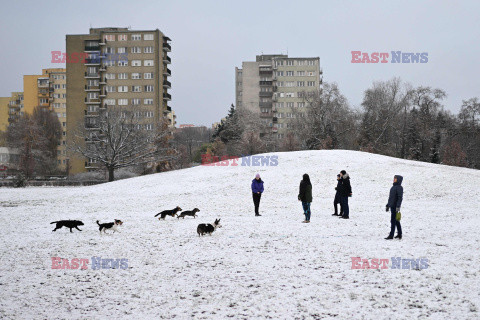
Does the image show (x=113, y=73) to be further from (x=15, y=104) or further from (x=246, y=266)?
(x=246, y=266)

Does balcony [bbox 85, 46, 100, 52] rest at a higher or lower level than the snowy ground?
higher

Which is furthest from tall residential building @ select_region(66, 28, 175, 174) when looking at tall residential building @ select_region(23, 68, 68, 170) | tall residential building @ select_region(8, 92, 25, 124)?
tall residential building @ select_region(8, 92, 25, 124)

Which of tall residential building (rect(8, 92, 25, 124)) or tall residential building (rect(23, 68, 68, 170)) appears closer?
tall residential building (rect(23, 68, 68, 170))

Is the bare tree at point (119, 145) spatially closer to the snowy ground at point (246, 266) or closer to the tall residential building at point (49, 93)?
the snowy ground at point (246, 266)

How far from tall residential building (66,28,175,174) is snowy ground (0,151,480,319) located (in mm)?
76153

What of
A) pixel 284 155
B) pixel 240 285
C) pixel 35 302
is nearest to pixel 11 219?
pixel 35 302

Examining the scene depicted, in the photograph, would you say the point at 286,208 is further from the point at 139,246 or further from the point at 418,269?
the point at 418,269

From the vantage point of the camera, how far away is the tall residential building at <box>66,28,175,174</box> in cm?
9794

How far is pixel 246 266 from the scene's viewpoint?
11.4m

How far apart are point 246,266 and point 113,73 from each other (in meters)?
96.0

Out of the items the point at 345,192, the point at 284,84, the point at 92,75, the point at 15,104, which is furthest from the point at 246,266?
the point at 15,104

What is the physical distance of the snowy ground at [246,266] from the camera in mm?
8469

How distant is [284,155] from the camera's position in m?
48.1

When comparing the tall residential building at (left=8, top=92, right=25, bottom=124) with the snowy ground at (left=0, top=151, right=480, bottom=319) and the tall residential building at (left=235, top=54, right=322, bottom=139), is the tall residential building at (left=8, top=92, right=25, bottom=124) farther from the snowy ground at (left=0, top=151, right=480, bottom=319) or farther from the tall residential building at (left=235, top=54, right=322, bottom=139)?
the snowy ground at (left=0, top=151, right=480, bottom=319)
